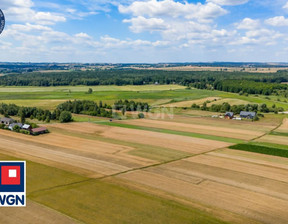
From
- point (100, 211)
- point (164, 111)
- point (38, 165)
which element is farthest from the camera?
point (164, 111)

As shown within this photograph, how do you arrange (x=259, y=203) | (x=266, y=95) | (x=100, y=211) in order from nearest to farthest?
(x=100, y=211), (x=259, y=203), (x=266, y=95)

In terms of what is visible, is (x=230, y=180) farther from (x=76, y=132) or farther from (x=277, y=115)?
(x=277, y=115)

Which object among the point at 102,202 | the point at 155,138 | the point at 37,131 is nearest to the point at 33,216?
the point at 102,202

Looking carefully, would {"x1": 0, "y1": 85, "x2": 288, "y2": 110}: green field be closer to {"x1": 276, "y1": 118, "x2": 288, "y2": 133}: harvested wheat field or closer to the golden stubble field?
{"x1": 276, "y1": 118, "x2": 288, "y2": 133}: harvested wheat field

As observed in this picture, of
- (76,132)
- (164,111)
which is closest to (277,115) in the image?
(164,111)

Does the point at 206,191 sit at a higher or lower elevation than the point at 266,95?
lower

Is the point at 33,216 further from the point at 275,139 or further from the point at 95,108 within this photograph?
the point at 95,108

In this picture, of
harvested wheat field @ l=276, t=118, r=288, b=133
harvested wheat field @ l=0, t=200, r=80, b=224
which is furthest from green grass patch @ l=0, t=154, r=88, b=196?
harvested wheat field @ l=276, t=118, r=288, b=133
